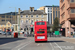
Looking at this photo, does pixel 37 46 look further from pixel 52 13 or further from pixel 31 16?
pixel 52 13

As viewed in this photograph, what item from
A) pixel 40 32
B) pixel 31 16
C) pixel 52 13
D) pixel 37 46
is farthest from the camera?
pixel 52 13

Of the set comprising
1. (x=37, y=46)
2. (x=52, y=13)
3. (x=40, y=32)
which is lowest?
(x=37, y=46)

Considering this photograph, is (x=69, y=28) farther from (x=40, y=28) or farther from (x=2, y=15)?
(x=2, y=15)

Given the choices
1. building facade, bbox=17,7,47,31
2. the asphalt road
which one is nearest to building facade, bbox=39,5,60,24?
building facade, bbox=17,7,47,31

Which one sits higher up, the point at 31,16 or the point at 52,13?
the point at 52,13

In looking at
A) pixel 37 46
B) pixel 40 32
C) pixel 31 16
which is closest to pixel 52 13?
pixel 31 16

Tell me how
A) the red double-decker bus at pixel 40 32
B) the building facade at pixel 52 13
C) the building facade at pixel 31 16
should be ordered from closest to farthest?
the red double-decker bus at pixel 40 32
the building facade at pixel 31 16
the building facade at pixel 52 13

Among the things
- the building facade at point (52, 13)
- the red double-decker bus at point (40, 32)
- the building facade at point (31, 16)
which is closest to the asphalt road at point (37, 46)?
the red double-decker bus at point (40, 32)

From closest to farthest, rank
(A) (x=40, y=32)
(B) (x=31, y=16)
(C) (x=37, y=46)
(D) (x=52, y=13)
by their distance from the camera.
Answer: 1. (C) (x=37, y=46)
2. (A) (x=40, y=32)
3. (B) (x=31, y=16)
4. (D) (x=52, y=13)

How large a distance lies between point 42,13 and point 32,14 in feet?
21.2

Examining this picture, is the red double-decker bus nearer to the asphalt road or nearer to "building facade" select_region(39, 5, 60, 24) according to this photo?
the asphalt road

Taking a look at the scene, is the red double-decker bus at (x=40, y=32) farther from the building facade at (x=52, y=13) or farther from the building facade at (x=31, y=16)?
the building facade at (x=52, y=13)

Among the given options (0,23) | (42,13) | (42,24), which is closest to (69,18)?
(42,24)

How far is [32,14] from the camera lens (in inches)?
4222
